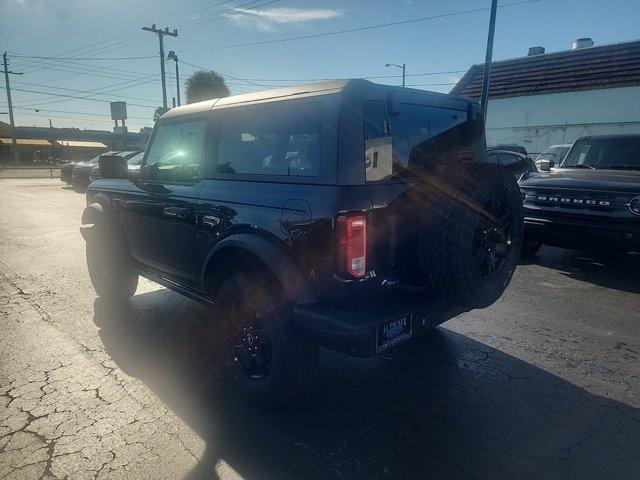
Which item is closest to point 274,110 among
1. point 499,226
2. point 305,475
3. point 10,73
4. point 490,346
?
point 499,226

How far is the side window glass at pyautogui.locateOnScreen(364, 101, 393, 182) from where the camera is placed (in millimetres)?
2457

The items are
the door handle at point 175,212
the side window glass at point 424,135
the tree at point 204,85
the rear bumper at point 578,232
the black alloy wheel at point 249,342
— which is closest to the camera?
the side window glass at point 424,135

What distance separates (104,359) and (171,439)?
1.35 metres

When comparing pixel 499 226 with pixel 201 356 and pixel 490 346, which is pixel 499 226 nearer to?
pixel 490 346

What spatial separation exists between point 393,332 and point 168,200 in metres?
2.29

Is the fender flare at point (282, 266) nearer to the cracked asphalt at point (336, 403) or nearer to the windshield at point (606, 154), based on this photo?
the cracked asphalt at point (336, 403)

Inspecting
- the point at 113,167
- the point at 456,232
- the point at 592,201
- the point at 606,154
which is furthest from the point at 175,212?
the point at 606,154

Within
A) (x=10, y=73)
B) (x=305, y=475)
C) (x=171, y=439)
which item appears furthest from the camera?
(x=10, y=73)

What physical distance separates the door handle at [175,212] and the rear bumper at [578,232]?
480 centimetres

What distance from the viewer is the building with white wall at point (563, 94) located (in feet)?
53.9

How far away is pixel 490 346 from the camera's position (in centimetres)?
370

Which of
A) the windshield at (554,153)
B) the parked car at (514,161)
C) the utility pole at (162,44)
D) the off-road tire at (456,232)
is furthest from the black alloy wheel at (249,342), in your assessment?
the utility pole at (162,44)

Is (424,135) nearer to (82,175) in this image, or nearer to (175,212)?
(175,212)

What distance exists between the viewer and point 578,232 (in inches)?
211
